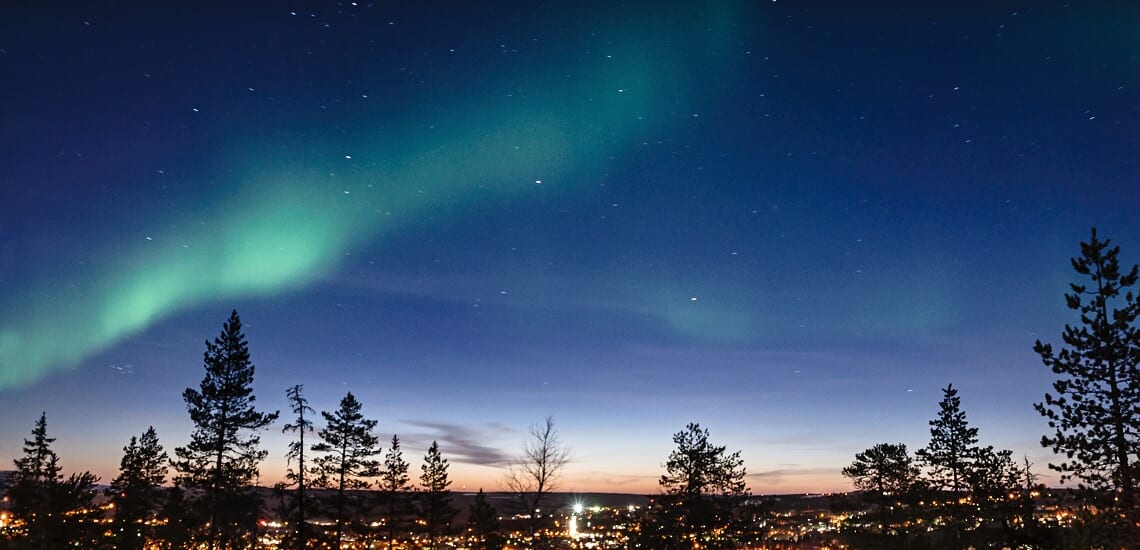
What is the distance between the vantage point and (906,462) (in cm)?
5197

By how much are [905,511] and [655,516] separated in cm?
1972

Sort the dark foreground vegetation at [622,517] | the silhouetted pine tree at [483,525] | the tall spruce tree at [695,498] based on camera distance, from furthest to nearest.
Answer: the silhouetted pine tree at [483,525], the tall spruce tree at [695,498], the dark foreground vegetation at [622,517]

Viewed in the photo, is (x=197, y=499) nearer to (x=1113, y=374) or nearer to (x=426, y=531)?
A: (x=426, y=531)

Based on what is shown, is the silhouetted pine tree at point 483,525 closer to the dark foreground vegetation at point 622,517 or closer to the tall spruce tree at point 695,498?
the dark foreground vegetation at point 622,517

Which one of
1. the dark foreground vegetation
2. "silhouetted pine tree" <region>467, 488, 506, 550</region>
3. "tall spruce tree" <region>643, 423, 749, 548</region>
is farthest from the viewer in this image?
"silhouetted pine tree" <region>467, 488, 506, 550</region>

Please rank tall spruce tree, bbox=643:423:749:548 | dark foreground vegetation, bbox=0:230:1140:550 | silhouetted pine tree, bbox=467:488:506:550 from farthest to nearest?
silhouetted pine tree, bbox=467:488:506:550, tall spruce tree, bbox=643:423:749:548, dark foreground vegetation, bbox=0:230:1140:550

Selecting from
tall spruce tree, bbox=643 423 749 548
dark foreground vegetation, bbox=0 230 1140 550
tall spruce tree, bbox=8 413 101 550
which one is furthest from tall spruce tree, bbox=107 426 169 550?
tall spruce tree, bbox=643 423 749 548

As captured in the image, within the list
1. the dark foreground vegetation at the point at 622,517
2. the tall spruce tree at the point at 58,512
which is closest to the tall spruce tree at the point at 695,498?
the dark foreground vegetation at the point at 622,517

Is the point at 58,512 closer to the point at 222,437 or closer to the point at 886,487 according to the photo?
the point at 222,437

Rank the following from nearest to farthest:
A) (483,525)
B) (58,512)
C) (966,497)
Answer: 1. (58,512)
2. (966,497)
3. (483,525)

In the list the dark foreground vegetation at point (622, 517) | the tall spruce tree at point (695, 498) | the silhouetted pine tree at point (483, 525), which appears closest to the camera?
the dark foreground vegetation at point (622, 517)

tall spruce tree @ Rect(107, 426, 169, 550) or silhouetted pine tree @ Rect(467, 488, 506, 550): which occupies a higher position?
tall spruce tree @ Rect(107, 426, 169, 550)

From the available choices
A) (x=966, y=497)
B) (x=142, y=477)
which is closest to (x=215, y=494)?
(x=142, y=477)

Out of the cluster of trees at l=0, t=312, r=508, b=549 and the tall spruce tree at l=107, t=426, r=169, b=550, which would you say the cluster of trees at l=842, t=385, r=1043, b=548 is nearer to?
the cluster of trees at l=0, t=312, r=508, b=549
